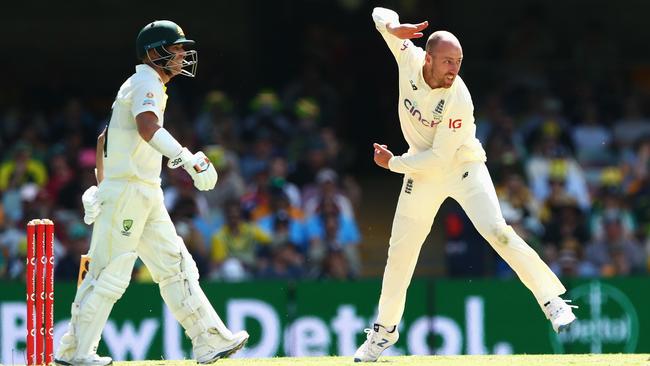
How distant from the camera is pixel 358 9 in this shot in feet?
59.9

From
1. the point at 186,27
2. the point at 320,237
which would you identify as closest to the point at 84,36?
the point at 186,27

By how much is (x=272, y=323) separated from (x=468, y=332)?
5.47ft

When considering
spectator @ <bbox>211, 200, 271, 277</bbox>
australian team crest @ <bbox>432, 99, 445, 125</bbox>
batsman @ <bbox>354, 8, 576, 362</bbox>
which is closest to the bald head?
batsman @ <bbox>354, 8, 576, 362</bbox>

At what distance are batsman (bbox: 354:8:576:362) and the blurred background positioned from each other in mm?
4164

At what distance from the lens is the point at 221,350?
316 inches

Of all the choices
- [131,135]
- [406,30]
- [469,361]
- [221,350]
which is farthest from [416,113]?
[221,350]

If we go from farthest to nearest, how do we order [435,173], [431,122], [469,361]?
1. [469,361]
2. [435,173]
3. [431,122]

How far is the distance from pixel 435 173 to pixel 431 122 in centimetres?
30

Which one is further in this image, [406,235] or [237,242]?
[237,242]

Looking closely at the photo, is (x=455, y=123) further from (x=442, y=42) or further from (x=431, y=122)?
(x=442, y=42)

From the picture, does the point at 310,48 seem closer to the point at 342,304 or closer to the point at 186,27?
the point at 186,27

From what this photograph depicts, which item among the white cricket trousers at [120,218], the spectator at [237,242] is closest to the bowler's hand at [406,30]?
the white cricket trousers at [120,218]

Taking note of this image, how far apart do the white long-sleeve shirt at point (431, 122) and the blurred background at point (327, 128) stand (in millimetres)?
4353

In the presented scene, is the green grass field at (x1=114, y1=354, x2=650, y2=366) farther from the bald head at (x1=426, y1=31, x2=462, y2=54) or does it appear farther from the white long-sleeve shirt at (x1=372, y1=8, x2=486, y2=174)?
the bald head at (x1=426, y1=31, x2=462, y2=54)
